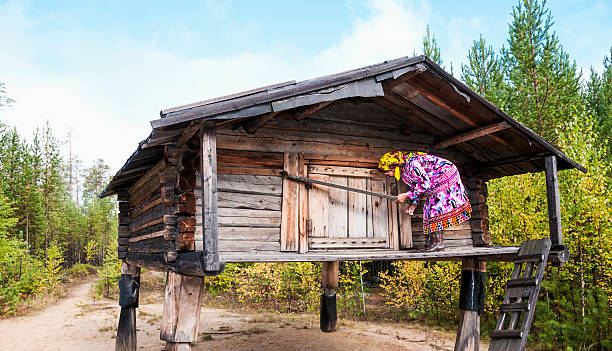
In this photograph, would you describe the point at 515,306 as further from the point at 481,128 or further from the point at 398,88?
the point at 398,88

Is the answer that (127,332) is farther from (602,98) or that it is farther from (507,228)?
(602,98)

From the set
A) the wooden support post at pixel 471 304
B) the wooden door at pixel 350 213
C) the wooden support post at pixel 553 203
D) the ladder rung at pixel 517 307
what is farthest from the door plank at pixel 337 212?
the wooden support post at pixel 553 203

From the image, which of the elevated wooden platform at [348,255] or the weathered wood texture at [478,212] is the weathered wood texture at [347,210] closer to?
the elevated wooden platform at [348,255]

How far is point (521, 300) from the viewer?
20.9ft

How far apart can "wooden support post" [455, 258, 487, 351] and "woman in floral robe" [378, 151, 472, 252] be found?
180 centimetres

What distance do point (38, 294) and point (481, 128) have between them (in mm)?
18223

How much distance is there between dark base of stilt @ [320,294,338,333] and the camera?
41.1 ft

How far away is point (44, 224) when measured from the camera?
925 inches

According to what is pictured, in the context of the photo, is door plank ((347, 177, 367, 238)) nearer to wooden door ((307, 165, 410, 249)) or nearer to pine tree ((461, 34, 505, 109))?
wooden door ((307, 165, 410, 249))

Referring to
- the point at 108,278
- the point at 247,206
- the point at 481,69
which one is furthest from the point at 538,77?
the point at 108,278

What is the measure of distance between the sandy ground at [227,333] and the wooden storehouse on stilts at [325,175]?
385cm

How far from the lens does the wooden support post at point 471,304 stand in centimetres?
806

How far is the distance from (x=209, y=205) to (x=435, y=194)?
369cm

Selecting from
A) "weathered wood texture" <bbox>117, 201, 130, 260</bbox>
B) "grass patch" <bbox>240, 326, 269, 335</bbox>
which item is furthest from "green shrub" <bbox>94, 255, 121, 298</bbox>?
"weathered wood texture" <bbox>117, 201, 130, 260</bbox>
